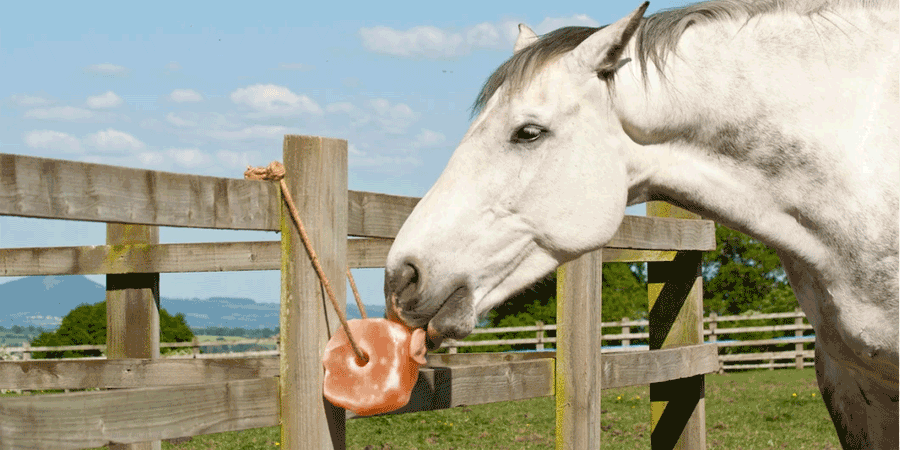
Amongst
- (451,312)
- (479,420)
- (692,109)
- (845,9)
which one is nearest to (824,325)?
(692,109)

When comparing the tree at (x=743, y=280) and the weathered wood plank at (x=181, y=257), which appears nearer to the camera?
the weathered wood plank at (x=181, y=257)

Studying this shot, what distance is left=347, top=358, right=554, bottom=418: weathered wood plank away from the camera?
260cm

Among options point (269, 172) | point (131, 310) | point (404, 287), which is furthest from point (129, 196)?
point (131, 310)

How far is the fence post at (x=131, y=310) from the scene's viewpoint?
4.52 metres

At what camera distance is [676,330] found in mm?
4250

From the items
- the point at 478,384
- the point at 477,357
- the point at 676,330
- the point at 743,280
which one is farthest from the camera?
the point at 743,280

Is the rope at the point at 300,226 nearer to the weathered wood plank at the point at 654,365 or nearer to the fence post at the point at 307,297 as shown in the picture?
the fence post at the point at 307,297

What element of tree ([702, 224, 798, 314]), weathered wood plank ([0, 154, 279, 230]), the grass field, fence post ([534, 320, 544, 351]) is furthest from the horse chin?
tree ([702, 224, 798, 314])

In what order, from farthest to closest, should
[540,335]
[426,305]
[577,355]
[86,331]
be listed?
[540,335]
[86,331]
[577,355]
[426,305]

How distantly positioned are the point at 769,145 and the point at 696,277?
2073mm

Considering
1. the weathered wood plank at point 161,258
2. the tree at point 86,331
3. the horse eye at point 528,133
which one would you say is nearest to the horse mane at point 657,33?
the horse eye at point 528,133

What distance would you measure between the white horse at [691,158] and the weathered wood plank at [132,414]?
1.63ft

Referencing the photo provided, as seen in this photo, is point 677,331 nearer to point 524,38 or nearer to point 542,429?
point 524,38

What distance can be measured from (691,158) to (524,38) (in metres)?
0.74
